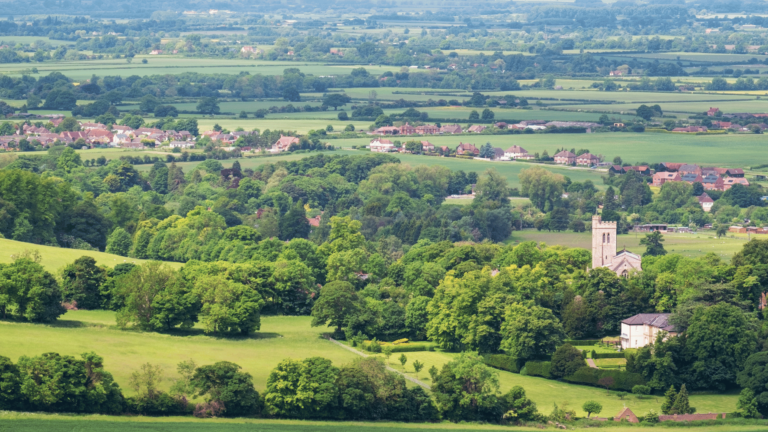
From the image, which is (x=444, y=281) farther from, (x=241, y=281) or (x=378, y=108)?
(x=378, y=108)

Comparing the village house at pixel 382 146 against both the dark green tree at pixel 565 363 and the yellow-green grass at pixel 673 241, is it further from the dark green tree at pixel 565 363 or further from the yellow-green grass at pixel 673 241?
the dark green tree at pixel 565 363

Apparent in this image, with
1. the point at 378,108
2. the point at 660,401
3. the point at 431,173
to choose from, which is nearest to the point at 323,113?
the point at 378,108

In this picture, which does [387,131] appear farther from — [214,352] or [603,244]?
[214,352]

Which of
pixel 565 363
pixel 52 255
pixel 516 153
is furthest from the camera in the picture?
pixel 516 153

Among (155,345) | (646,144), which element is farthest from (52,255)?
(646,144)

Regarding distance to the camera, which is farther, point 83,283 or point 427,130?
point 427,130

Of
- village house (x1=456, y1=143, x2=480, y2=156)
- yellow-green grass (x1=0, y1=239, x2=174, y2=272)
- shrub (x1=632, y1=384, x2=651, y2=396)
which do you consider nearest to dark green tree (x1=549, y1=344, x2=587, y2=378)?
shrub (x1=632, y1=384, x2=651, y2=396)

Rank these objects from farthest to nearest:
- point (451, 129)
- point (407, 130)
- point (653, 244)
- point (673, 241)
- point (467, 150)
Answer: point (451, 129)
point (407, 130)
point (467, 150)
point (673, 241)
point (653, 244)
